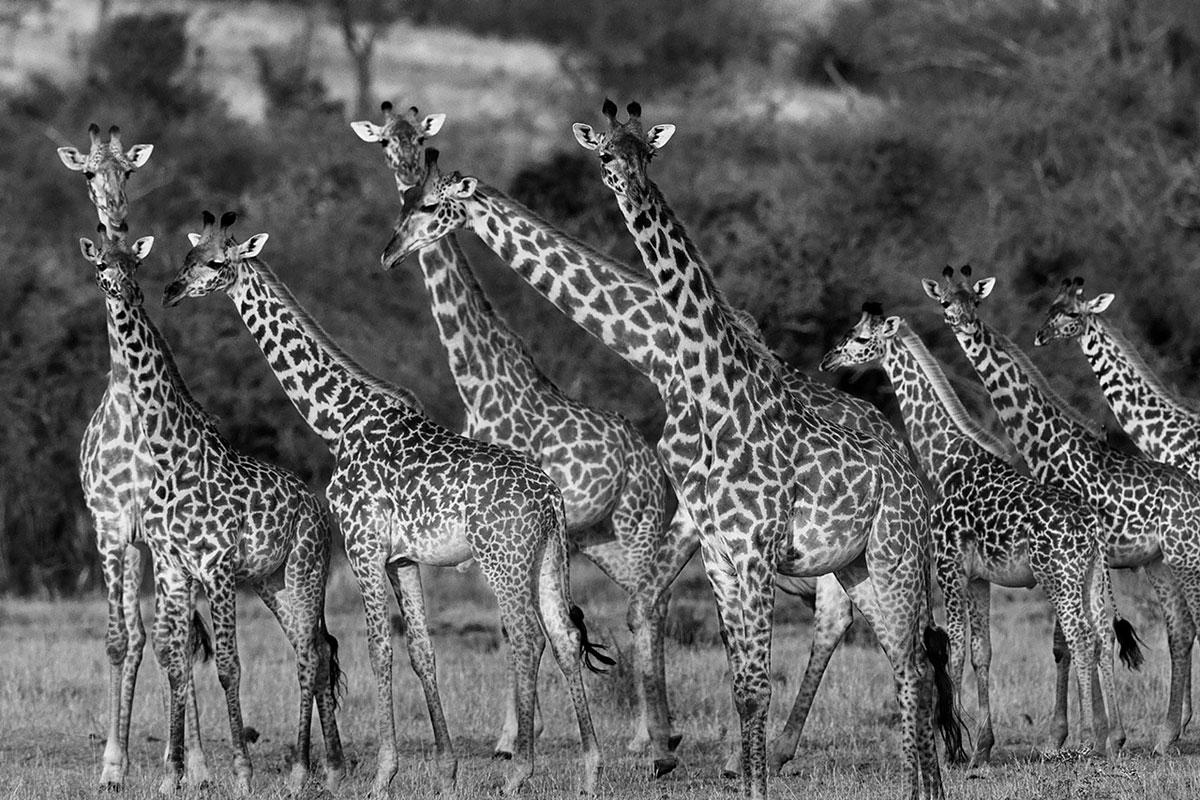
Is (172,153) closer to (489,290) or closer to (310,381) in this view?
(489,290)

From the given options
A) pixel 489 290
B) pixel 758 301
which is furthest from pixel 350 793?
pixel 489 290

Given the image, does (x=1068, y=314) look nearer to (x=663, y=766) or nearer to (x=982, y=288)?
(x=982, y=288)

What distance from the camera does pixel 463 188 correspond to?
36.1 feet

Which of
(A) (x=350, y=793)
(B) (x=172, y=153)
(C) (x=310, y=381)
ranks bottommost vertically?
(A) (x=350, y=793)

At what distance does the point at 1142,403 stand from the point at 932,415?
170 centimetres

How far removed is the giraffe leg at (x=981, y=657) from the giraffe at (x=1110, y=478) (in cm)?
78

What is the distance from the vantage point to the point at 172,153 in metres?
37.5

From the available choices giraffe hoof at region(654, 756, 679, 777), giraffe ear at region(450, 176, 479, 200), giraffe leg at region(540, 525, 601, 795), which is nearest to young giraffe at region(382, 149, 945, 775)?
giraffe ear at region(450, 176, 479, 200)

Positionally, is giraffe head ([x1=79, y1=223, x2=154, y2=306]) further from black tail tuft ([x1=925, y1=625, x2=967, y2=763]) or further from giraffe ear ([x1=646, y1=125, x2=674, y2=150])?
black tail tuft ([x1=925, y1=625, x2=967, y2=763])

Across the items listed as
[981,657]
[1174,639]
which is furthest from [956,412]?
[1174,639]

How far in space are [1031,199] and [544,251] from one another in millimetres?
19603

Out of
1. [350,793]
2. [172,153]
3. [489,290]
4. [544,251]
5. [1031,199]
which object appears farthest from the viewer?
[172,153]

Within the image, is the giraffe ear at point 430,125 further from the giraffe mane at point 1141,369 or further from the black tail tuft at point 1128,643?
the black tail tuft at point 1128,643

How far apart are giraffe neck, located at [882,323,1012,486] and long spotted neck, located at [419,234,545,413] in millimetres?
2174
